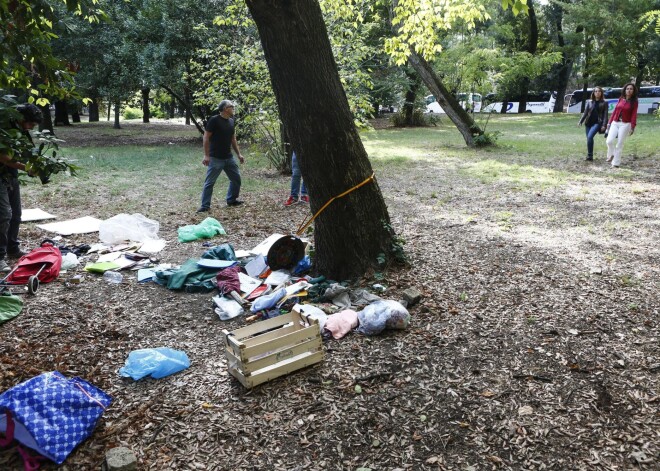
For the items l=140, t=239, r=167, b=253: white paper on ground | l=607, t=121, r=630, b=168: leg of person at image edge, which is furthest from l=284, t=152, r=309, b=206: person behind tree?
l=607, t=121, r=630, b=168: leg of person at image edge

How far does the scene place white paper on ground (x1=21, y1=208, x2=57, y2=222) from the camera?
800 cm

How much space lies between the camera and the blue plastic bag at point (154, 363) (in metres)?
3.40

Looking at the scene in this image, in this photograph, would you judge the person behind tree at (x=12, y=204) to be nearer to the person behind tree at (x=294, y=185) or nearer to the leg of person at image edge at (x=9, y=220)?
the leg of person at image edge at (x=9, y=220)

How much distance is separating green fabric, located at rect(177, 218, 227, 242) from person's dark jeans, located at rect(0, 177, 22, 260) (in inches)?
76.0

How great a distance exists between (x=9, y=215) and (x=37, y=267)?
0.76 metres

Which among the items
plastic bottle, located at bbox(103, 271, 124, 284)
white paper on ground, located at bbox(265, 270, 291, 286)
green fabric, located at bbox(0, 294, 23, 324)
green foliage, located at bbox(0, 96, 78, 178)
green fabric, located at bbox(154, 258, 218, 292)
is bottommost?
green fabric, located at bbox(0, 294, 23, 324)

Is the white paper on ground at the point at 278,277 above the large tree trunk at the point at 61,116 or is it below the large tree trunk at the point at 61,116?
below

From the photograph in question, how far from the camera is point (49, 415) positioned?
270 cm

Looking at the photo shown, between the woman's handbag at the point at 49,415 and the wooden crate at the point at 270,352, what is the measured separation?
0.82 meters

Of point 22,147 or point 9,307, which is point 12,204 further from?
point 22,147

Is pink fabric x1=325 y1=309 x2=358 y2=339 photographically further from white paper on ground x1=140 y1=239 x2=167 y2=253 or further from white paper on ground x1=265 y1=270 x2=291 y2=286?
white paper on ground x1=140 y1=239 x2=167 y2=253

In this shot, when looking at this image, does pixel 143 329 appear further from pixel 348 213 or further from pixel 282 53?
pixel 282 53

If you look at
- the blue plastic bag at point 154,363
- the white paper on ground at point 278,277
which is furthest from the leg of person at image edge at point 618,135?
the blue plastic bag at point 154,363

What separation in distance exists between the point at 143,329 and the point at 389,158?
453 inches
